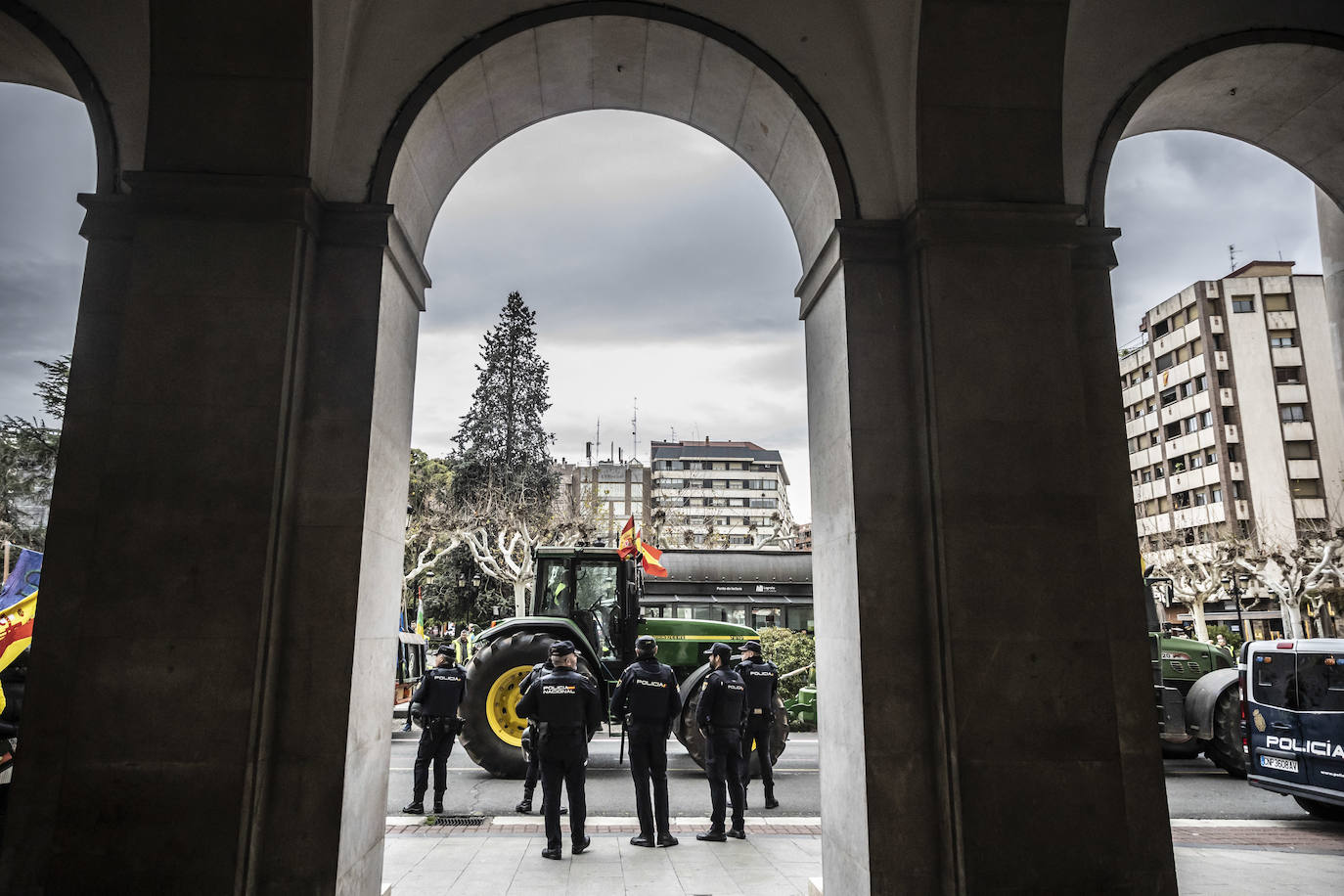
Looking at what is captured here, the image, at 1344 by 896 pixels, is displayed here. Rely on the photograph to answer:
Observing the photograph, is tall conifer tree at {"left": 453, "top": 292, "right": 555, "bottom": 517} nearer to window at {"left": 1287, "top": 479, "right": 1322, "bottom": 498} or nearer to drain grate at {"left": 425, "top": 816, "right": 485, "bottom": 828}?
drain grate at {"left": 425, "top": 816, "right": 485, "bottom": 828}

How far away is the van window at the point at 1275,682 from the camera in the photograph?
865cm

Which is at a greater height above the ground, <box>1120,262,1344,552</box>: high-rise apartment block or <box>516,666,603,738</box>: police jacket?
<box>1120,262,1344,552</box>: high-rise apartment block

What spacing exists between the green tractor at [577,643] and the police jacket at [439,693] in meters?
0.84

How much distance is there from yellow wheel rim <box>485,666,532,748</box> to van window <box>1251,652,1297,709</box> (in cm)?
835

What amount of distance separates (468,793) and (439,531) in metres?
18.8

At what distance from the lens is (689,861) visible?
6.36m

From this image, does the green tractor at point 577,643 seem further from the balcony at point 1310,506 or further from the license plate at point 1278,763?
the balcony at point 1310,506

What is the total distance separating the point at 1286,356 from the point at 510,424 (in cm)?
4308

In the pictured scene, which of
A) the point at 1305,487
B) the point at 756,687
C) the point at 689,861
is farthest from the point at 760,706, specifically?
the point at 1305,487

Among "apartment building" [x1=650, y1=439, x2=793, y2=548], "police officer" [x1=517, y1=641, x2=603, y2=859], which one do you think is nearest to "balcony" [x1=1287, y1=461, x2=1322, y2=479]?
"police officer" [x1=517, y1=641, x2=603, y2=859]

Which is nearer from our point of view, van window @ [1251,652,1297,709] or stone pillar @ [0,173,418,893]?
stone pillar @ [0,173,418,893]

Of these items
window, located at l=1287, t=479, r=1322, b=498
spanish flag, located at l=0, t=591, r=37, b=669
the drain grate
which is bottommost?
the drain grate

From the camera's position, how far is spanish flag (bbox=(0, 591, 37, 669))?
5996mm

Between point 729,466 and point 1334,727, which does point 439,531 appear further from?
point 729,466
